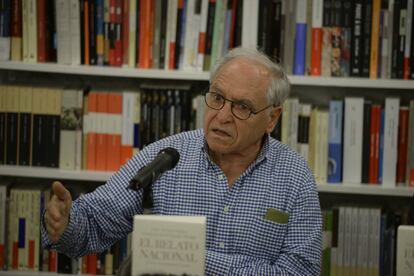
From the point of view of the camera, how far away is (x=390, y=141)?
3008 mm

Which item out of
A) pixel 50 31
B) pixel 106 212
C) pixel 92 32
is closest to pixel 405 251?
pixel 106 212

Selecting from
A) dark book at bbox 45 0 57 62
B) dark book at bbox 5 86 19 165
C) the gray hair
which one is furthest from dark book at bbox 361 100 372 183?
dark book at bbox 5 86 19 165

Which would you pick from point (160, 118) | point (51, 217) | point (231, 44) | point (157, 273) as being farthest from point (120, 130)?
point (157, 273)

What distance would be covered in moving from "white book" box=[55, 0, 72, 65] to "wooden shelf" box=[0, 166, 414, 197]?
416mm

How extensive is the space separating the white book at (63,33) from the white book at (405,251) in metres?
1.77

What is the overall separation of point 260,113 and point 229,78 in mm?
133

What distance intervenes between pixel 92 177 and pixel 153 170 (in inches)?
57.4

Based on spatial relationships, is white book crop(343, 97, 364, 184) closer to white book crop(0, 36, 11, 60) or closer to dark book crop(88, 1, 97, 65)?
dark book crop(88, 1, 97, 65)

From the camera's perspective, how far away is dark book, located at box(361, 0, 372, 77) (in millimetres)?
2945

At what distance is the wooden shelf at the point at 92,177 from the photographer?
9.87 ft

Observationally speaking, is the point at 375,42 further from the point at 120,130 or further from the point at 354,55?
the point at 120,130

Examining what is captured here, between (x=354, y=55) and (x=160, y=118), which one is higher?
(x=354, y=55)

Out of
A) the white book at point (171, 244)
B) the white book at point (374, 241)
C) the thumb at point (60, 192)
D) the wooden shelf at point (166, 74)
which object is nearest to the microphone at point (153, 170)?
the white book at point (171, 244)

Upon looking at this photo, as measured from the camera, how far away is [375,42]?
2.96m
